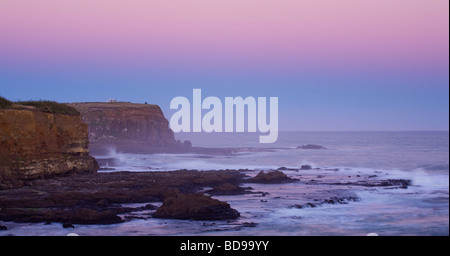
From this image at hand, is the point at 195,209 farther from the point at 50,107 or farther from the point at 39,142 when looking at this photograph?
the point at 50,107

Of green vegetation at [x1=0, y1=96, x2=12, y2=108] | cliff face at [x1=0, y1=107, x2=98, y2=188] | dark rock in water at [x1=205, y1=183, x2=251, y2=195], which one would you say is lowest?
dark rock in water at [x1=205, y1=183, x2=251, y2=195]

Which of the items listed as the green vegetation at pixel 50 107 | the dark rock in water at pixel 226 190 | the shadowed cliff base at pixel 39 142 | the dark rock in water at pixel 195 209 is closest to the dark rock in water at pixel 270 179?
the dark rock in water at pixel 226 190

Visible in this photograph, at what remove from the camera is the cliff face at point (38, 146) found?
33875 millimetres

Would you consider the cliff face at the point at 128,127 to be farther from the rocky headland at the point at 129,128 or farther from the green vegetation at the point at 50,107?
the green vegetation at the point at 50,107

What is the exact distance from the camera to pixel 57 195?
28125mm

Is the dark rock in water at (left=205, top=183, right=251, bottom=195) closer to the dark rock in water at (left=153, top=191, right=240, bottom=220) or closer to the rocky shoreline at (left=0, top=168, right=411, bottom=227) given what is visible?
the rocky shoreline at (left=0, top=168, right=411, bottom=227)

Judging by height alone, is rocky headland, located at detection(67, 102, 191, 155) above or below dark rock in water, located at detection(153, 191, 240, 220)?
above

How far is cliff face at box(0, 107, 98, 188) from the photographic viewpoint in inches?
1334

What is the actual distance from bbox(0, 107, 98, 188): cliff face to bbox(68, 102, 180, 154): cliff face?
46.1 meters

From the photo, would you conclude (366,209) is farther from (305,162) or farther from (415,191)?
(305,162)

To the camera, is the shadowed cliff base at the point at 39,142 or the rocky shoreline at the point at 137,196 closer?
the rocky shoreline at the point at 137,196

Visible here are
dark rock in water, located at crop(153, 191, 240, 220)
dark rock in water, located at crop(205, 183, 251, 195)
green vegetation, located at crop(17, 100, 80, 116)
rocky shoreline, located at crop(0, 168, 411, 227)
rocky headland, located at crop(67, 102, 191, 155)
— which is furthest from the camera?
rocky headland, located at crop(67, 102, 191, 155)

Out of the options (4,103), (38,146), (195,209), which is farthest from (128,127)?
(195,209)

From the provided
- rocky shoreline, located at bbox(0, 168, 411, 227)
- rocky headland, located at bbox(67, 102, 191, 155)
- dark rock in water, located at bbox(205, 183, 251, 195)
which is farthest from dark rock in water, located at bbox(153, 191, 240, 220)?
rocky headland, located at bbox(67, 102, 191, 155)
